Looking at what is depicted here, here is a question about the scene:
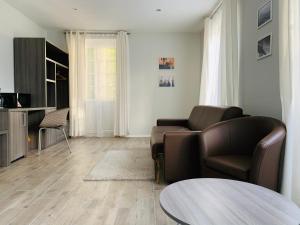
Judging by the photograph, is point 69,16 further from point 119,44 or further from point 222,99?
point 222,99

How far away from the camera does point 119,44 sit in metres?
6.11

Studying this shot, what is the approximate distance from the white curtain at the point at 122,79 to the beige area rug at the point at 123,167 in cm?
176

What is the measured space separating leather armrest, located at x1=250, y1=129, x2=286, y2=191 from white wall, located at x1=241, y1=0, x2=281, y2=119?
54 centimetres

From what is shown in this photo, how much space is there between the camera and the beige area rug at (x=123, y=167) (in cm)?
302

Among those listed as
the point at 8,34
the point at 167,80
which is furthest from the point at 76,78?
the point at 167,80

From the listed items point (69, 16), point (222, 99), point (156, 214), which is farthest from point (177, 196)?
point (69, 16)

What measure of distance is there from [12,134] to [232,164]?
3158 millimetres

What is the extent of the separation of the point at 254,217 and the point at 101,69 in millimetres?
5609

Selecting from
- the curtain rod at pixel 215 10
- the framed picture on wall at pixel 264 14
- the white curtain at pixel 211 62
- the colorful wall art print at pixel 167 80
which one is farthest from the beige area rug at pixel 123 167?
the curtain rod at pixel 215 10

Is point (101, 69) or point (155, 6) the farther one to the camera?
point (101, 69)

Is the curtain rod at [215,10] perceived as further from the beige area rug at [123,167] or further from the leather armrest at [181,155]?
the beige area rug at [123,167]

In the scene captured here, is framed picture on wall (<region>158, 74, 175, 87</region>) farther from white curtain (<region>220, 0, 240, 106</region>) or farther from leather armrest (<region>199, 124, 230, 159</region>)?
leather armrest (<region>199, 124, 230, 159</region>)

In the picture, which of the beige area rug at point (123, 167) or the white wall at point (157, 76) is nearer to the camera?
the beige area rug at point (123, 167)

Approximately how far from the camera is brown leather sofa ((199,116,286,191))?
192 centimetres
